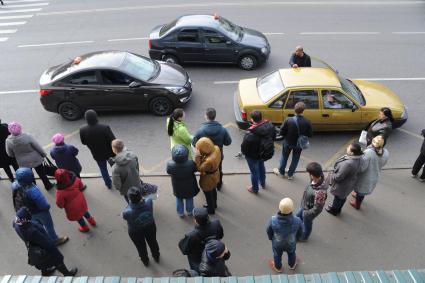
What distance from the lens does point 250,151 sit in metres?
7.57

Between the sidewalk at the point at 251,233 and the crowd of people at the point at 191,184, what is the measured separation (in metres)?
0.23

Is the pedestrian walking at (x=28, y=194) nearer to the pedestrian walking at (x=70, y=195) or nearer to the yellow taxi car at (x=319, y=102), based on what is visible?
the pedestrian walking at (x=70, y=195)

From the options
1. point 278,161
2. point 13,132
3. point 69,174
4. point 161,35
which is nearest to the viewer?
point 69,174

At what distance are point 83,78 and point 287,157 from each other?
227 inches

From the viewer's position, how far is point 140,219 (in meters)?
6.03

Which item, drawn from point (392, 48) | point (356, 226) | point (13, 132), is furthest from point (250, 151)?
point (392, 48)

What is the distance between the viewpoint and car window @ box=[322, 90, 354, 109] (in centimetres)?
937

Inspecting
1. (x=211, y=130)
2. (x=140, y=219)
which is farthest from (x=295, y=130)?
(x=140, y=219)

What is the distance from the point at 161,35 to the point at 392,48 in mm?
8308

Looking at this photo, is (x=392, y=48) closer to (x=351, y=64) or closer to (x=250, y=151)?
(x=351, y=64)

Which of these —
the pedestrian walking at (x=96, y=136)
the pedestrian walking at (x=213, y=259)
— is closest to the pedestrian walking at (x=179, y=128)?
the pedestrian walking at (x=96, y=136)

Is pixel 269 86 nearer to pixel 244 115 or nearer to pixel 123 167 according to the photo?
pixel 244 115

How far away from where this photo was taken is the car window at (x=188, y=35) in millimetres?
12656

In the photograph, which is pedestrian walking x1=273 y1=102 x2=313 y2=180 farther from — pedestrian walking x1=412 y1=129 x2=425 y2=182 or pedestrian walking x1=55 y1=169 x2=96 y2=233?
pedestrian walking x1=55 y1=169 x2=96 y2=233
